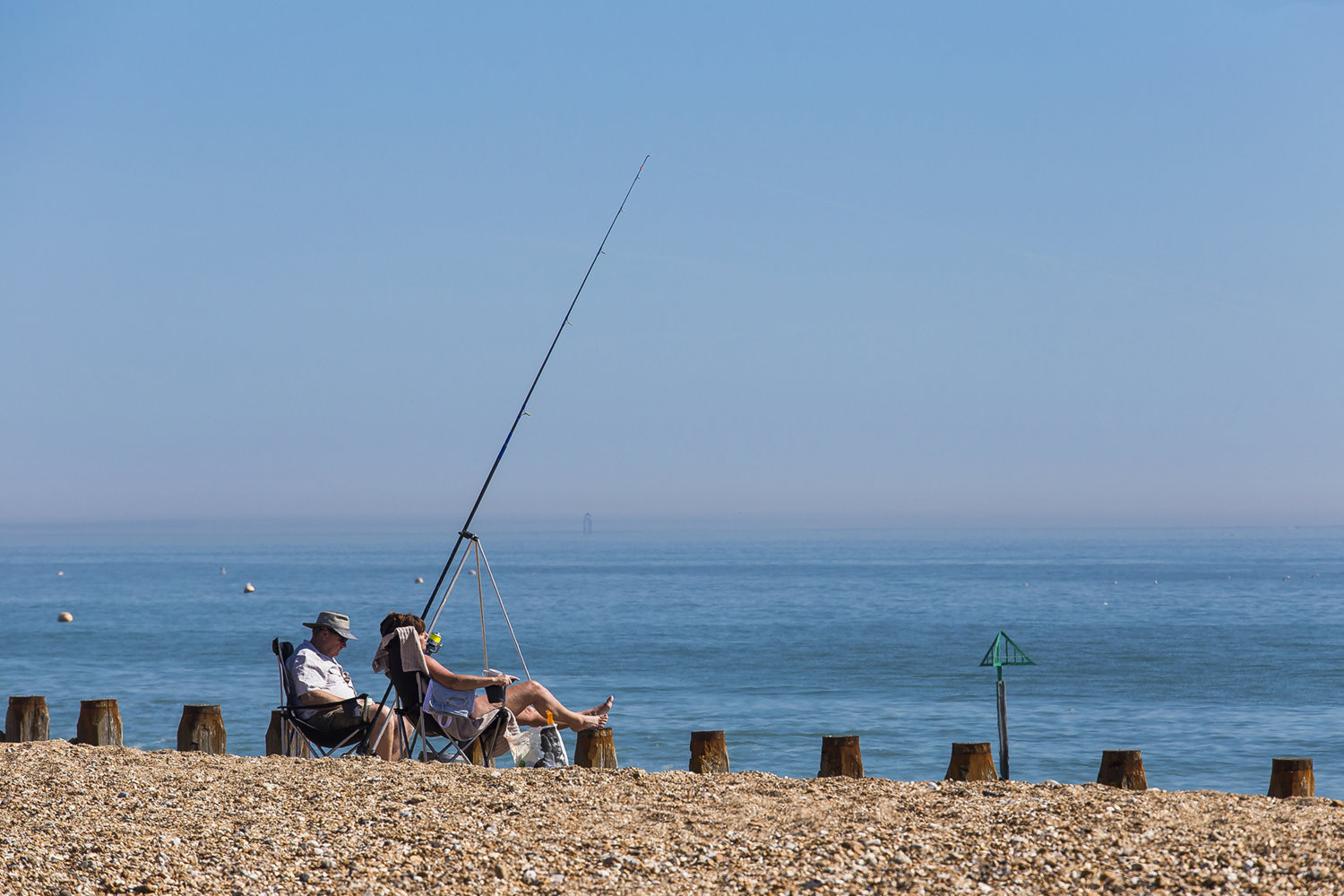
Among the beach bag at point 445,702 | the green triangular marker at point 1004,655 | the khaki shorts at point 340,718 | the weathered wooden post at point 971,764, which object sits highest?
the green triangular marker at point 1004,655

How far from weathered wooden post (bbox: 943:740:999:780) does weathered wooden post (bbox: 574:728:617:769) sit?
81.1 inches

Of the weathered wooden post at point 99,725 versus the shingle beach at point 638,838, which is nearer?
the shingle beach at point 638,838

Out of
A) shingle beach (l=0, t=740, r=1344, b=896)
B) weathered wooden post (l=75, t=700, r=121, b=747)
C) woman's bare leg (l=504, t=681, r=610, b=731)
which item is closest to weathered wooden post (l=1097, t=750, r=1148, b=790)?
shingle beach (l=0, t=740, r=1344, b=896)

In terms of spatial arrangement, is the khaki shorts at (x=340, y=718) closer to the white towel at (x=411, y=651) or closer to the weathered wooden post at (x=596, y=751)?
the white towel at (x=411, y=651)

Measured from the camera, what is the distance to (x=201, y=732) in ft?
28.0

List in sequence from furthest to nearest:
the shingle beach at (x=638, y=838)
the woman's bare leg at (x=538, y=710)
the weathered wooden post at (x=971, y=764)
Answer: the woman's bare leg at (x=538, y=710) → the weathered wooden post at (x=971, y=764) → the shingle beach at (x=638, y=838)

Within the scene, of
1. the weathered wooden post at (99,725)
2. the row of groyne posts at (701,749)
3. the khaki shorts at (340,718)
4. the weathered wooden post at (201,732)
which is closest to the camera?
the row of groyne posts at (701,749)

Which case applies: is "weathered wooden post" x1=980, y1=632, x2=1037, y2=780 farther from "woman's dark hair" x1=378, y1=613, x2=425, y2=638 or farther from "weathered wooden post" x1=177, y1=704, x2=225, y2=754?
"weathered wooden post" x1=177, y1=704, x2=225, y2=754

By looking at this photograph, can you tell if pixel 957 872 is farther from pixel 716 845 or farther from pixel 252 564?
pixel 252 564

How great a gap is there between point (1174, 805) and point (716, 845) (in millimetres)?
2172

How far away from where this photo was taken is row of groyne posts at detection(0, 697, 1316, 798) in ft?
22.6

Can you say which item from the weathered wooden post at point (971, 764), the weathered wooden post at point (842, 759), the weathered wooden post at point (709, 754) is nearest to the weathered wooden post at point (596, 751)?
the weathered wooden post at point (709, 754)

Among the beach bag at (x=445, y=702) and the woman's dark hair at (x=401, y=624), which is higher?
the woman's dark hair at (x=401, y=624)

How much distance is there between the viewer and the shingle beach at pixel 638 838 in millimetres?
4645
